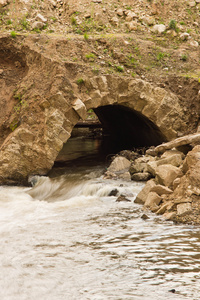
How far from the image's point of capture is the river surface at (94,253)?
441cm

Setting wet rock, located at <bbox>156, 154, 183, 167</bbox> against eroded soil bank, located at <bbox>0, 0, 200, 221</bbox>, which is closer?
wet rock, located at <bbox>156, 154, 183, 167</bbox>

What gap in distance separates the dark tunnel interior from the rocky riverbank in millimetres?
3017

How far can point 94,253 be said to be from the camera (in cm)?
555

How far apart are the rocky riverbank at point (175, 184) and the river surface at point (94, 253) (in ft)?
0.97

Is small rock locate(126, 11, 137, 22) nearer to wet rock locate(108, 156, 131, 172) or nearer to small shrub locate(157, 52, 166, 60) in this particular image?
small shrub locate(157, 52, 166, 60)

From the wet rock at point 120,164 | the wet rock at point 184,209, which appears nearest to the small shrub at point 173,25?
the wet rock at point 120,164

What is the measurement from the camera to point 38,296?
170 inches

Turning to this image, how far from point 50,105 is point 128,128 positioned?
728 centimetres

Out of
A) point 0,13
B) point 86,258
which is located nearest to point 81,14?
point 0,13

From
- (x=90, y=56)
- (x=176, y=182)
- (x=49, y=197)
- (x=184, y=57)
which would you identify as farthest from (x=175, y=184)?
(x=184, y=57)

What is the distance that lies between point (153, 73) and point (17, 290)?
9.79 m

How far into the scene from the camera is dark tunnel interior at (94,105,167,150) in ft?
46.0

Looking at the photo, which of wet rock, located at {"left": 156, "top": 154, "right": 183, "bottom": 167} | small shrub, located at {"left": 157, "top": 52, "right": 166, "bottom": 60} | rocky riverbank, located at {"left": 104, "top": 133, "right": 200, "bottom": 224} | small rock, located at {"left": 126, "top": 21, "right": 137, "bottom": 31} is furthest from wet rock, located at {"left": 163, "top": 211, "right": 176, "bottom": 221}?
small rock, located at {"left": 126, "top": 21, "right": 137, "bottom": 31}

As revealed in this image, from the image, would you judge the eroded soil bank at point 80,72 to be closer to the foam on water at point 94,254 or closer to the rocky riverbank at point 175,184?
the rocky riverbank at point 175,184
